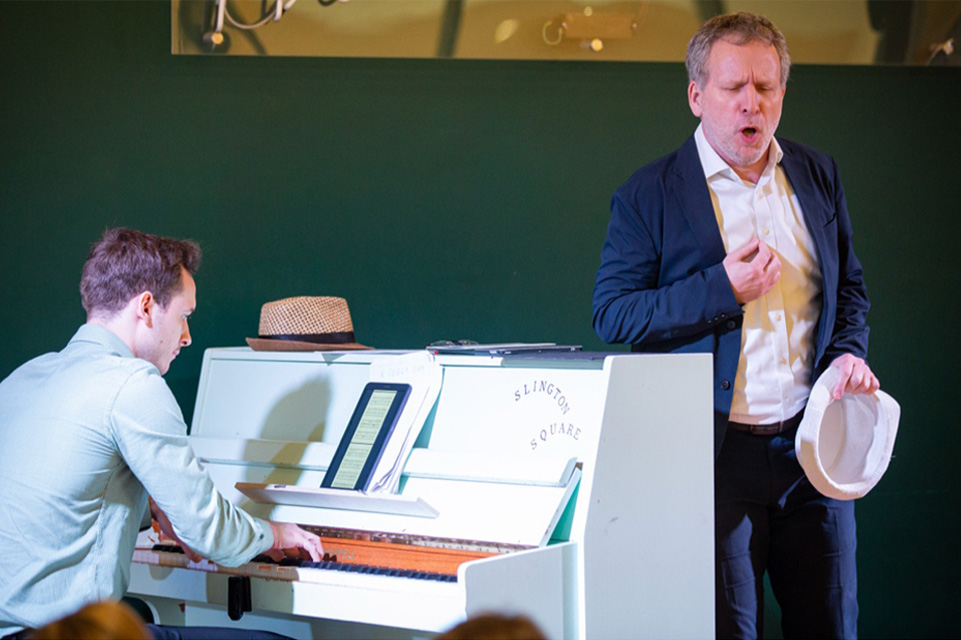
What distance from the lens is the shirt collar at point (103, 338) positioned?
7.41 feet

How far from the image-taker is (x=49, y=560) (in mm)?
2090

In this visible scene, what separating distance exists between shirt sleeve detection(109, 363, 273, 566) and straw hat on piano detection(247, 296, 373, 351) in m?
0.83

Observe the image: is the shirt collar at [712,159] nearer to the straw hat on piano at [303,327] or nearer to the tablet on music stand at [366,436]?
the tablet on music stand at [366,436]

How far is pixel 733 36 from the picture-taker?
97.4 inches

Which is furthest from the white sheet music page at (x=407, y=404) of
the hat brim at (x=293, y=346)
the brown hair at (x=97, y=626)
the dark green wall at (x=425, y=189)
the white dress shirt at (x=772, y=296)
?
the brown hair at (x=97, y=626)

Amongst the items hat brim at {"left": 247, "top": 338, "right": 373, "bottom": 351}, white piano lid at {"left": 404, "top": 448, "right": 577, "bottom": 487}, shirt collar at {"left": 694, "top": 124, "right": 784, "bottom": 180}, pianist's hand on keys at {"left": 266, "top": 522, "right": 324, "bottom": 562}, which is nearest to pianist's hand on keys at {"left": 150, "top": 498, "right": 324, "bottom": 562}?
pianist's hand on keys at {"left": 266, "top": 522, "right": 324, "bottom": 562}

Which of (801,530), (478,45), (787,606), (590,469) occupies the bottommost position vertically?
(787,606)

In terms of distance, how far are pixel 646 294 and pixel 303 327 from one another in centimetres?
105

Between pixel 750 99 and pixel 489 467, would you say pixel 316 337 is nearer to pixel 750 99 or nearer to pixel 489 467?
pixel 489 467

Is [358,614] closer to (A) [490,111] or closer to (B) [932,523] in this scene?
(A) [490,111]

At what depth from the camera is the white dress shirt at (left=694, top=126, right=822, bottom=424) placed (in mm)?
2439

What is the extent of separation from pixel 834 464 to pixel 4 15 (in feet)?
9.20

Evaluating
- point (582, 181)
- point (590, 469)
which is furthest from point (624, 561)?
point (582, 181)

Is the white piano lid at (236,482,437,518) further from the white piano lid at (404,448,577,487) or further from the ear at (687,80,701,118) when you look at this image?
the ear at (687,80,701,118)
